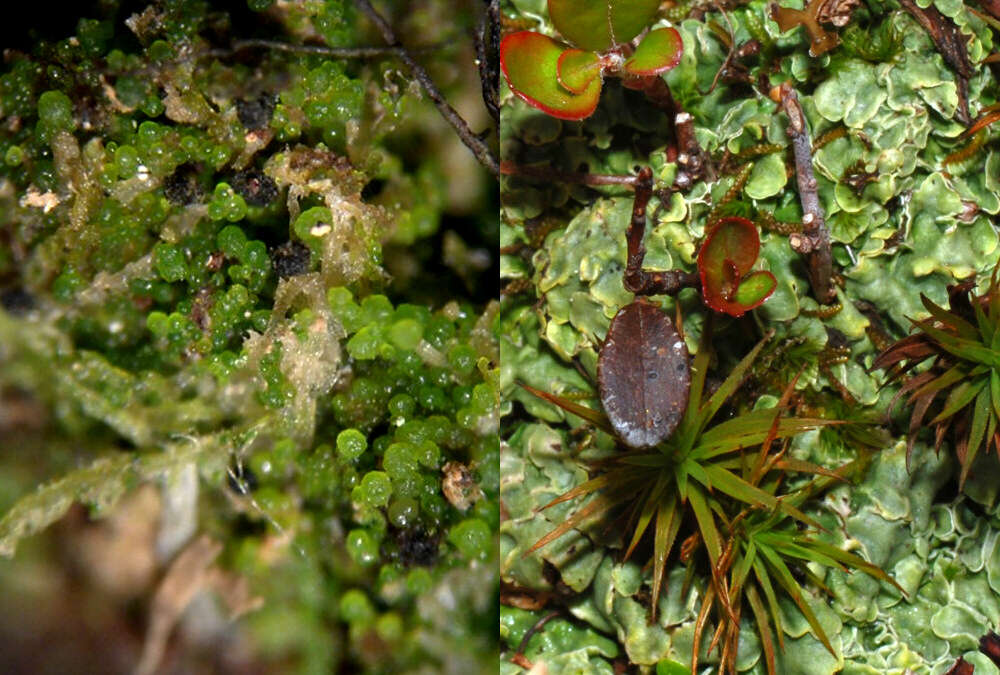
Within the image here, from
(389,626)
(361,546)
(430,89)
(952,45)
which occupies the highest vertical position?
(430,89)

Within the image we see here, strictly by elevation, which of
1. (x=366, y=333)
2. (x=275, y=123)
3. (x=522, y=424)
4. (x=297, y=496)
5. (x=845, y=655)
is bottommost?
(x=845, y=655)

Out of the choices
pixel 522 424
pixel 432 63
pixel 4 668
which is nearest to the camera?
pixel 4 668

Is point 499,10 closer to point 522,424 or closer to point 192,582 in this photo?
point 522,424

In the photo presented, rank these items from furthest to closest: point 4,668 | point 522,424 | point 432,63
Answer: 1. point 522,424
2. point 432,63
3. point 4,668

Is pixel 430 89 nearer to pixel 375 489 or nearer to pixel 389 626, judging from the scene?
pixel 375 489

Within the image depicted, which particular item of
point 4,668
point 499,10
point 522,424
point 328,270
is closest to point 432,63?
point 499,10

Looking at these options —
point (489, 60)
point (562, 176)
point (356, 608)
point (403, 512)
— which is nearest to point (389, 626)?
point (356, 608)

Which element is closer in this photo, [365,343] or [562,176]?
[365,343]
